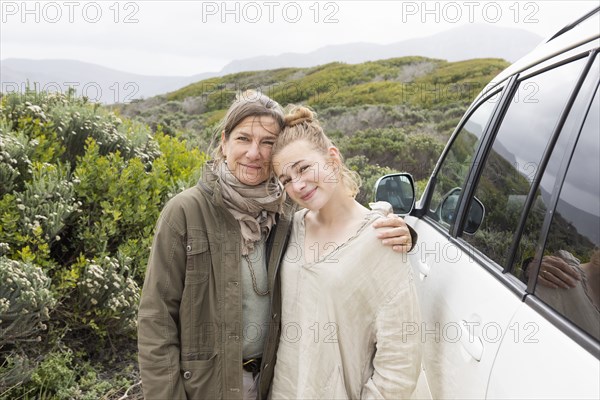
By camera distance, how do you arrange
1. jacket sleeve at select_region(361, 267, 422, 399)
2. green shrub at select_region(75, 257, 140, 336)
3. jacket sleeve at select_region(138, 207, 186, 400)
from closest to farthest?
jacket sleeve at select_region(361, 267, 422, 399) → jacket sleeve at select_region(138, 207, 186, 400) → green shrub at select_region(75, 257, 140, 336)

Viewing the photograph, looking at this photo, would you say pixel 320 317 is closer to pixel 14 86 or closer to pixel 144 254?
pixel 144 254

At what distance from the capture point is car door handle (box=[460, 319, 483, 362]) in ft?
5.10

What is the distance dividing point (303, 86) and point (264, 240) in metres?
24.0

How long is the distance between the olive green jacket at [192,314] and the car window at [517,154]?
30.7 inches

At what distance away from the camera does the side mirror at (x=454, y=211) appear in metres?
2.11

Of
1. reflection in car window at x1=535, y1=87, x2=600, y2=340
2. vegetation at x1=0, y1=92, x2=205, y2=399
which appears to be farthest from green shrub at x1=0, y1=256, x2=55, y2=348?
reflection in car window at x1=535, y1=87, x2=600, y2=340

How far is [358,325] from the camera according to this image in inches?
71.6

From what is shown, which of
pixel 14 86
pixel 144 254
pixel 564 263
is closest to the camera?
pixel 564 263

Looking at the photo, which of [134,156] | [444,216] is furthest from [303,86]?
[444,216]

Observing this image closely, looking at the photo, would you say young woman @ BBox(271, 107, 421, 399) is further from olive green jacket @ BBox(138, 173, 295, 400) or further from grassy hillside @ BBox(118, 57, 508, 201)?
grassy hillside @ BBox(118, 57, 508, 201)

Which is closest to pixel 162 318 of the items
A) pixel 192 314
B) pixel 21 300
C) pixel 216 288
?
pixel 192 314

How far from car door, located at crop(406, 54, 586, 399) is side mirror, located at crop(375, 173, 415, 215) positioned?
0.41 m

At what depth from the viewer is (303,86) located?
25.5 meters

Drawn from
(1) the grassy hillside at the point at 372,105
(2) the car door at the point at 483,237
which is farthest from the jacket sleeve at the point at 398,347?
(1) the grassy hillside at the point at 372,105
